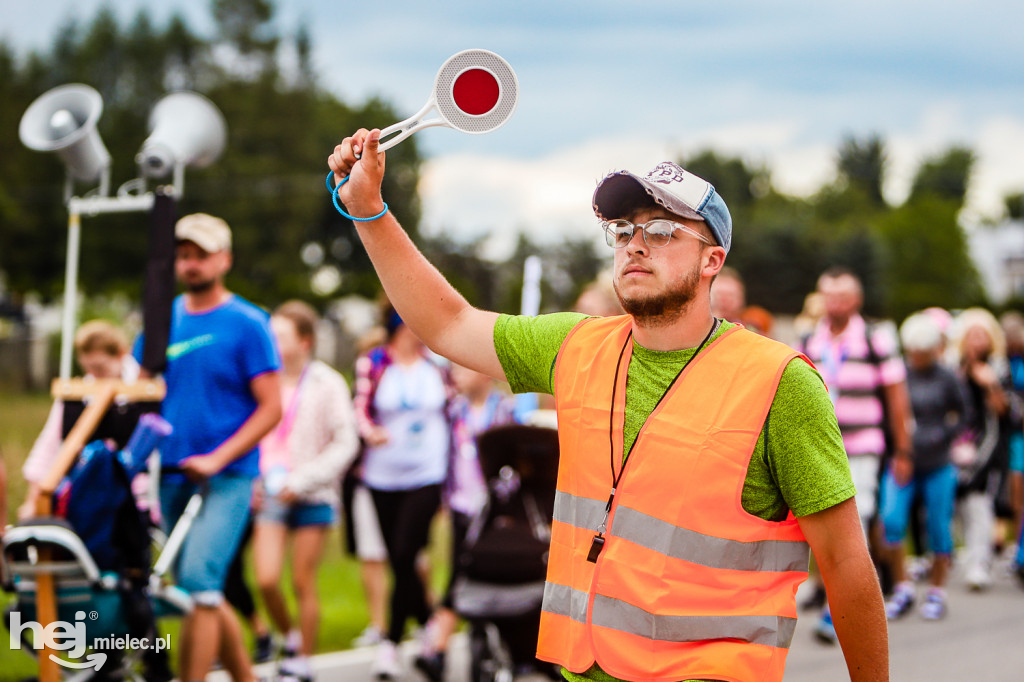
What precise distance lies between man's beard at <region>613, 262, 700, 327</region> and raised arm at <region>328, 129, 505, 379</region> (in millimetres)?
472

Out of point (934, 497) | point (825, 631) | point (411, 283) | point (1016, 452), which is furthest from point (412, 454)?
point (1016, 452)

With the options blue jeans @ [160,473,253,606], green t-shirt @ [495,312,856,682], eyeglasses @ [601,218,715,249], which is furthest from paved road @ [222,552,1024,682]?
eyeglasses @ [601,218,715,249]

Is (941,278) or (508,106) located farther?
(941,278)

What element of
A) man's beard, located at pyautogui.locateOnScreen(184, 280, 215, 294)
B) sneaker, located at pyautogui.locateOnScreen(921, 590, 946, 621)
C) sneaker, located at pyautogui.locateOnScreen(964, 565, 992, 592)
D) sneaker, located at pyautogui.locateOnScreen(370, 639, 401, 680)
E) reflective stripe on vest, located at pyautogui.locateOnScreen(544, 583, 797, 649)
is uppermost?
man's beard, located at pyautogui.locateOnScreen(184, 280, 215, 294)

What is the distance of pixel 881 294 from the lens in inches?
2985

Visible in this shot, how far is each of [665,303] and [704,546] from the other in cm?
65

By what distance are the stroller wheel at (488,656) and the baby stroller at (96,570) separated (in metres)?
1.88

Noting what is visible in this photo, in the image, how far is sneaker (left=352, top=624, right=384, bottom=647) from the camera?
7246 millimetres

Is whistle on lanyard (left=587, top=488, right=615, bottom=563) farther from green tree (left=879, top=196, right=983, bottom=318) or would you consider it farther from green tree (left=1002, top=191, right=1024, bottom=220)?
green tree (left=1002, top=191, right=1024, bottom=220)

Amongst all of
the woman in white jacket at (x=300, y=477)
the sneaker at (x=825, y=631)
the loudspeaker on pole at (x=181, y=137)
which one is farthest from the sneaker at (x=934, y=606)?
the loudspeaker on pole at (x=181, y=137)

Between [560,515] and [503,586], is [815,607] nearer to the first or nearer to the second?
[503,586]

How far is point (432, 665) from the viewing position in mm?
6711

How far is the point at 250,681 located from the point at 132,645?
1113 millimetres

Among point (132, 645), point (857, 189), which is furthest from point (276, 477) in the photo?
point (857, 189)
